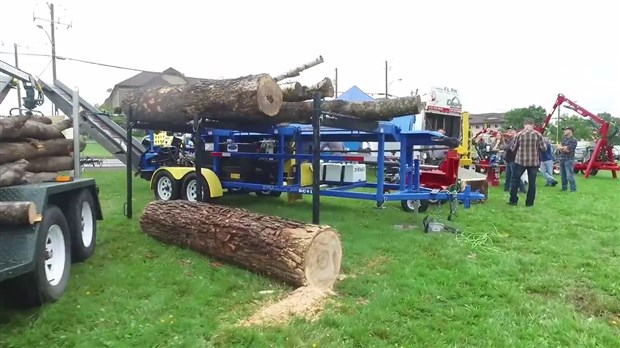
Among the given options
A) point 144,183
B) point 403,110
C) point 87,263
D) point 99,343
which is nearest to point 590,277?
point 403,110

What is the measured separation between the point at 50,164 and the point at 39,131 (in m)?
0.35

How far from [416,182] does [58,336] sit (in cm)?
623

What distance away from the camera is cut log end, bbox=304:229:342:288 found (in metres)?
4.57

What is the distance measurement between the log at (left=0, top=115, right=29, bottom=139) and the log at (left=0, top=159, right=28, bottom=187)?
0.26 metres

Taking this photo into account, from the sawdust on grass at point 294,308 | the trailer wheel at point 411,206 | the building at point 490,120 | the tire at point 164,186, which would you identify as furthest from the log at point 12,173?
the building at point 490,120

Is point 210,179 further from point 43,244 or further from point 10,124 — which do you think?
point 43,244

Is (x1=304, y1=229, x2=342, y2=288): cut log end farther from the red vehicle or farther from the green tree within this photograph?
the green tree

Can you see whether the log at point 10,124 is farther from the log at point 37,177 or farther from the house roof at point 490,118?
the house roof at point 490,118

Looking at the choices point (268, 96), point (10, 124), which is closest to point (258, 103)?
point (268, 96)

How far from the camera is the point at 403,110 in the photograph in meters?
6.46

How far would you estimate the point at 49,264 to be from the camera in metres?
4.32

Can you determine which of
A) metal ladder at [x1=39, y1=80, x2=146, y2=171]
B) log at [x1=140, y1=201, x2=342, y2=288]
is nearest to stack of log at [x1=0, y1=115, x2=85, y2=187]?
log at [x1=140, y1=201, x2=342, y2=288]

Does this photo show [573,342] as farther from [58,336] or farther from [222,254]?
[58,336]

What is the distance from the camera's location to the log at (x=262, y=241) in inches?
180
